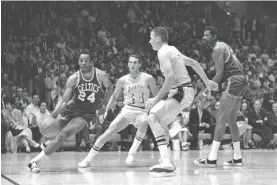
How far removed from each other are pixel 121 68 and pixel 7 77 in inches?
144

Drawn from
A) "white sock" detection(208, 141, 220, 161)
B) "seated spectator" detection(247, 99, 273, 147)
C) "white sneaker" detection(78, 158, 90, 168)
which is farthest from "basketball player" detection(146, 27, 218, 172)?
"seated spectator" detection(247, 99, 273, 147)

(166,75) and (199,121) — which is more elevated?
(166,75)

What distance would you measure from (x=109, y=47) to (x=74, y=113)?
38.0 ft

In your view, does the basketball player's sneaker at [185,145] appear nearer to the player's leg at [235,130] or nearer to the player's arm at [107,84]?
the player's leg at [235,130]

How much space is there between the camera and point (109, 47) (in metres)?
19.8

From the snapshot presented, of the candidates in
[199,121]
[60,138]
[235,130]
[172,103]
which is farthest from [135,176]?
[199,121]

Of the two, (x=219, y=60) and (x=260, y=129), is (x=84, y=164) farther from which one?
(x=260, y=129)

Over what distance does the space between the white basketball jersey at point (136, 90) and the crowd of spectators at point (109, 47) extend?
5250mm

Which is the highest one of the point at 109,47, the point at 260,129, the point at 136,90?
the point at 109,47

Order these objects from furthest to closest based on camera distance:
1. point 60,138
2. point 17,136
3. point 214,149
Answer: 1. point 17,136
2. point 214,149
3. point 60,138

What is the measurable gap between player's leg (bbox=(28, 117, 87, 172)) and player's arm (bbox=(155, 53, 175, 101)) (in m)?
1.56

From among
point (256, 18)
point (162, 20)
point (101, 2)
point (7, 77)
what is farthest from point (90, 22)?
point (256, 18)

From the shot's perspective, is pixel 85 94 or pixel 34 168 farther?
pixel 85 94

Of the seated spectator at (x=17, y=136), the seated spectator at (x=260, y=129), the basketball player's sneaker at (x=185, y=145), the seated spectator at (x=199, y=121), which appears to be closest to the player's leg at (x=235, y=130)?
the basketball player's sneaker at (x=185, y=145)
